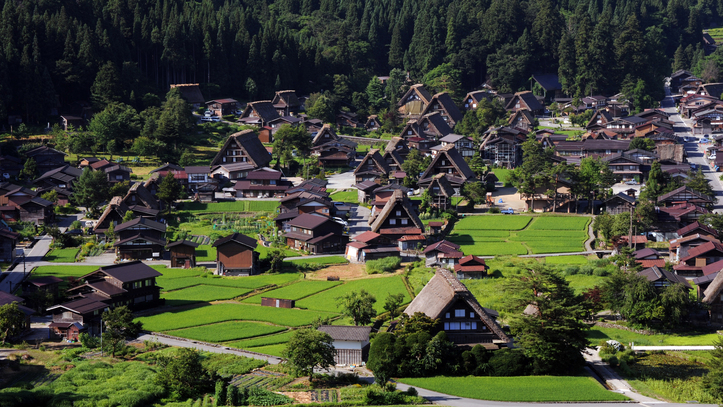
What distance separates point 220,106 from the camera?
9150 centimetres

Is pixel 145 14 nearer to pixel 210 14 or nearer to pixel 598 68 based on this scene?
pixel 210 14

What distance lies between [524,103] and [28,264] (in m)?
60.9

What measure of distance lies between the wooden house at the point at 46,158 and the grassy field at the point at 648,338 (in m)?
47.6

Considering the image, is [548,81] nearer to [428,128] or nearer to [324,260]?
[428,128]

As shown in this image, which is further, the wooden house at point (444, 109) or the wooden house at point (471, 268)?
the wooden house at point (444, 109)

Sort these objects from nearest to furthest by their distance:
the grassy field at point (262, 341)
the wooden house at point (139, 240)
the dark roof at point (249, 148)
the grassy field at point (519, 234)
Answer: the grassy field at point (262, 341) < the wooden house at point (139, 240) < the grassy field at point (519, 234) < the dark roof at point (249, 148)

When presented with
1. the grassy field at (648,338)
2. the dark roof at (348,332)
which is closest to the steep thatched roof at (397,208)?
the grassy field at (648,338)

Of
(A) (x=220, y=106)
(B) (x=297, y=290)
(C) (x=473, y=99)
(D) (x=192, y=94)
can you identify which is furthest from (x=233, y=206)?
(C) (x=473, y=99)

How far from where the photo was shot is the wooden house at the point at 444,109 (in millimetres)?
92688

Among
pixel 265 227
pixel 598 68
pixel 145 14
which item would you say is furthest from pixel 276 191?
pixel 598 68

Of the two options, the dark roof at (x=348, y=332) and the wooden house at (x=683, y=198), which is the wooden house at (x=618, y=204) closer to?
the wooden house at (x=683, y=198)

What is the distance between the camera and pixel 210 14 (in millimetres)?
104812

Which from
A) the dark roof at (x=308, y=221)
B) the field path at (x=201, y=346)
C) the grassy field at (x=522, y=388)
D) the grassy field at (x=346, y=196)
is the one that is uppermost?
the grassy field at (x=346, y=196)

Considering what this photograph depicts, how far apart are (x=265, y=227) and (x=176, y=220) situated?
6.70m
